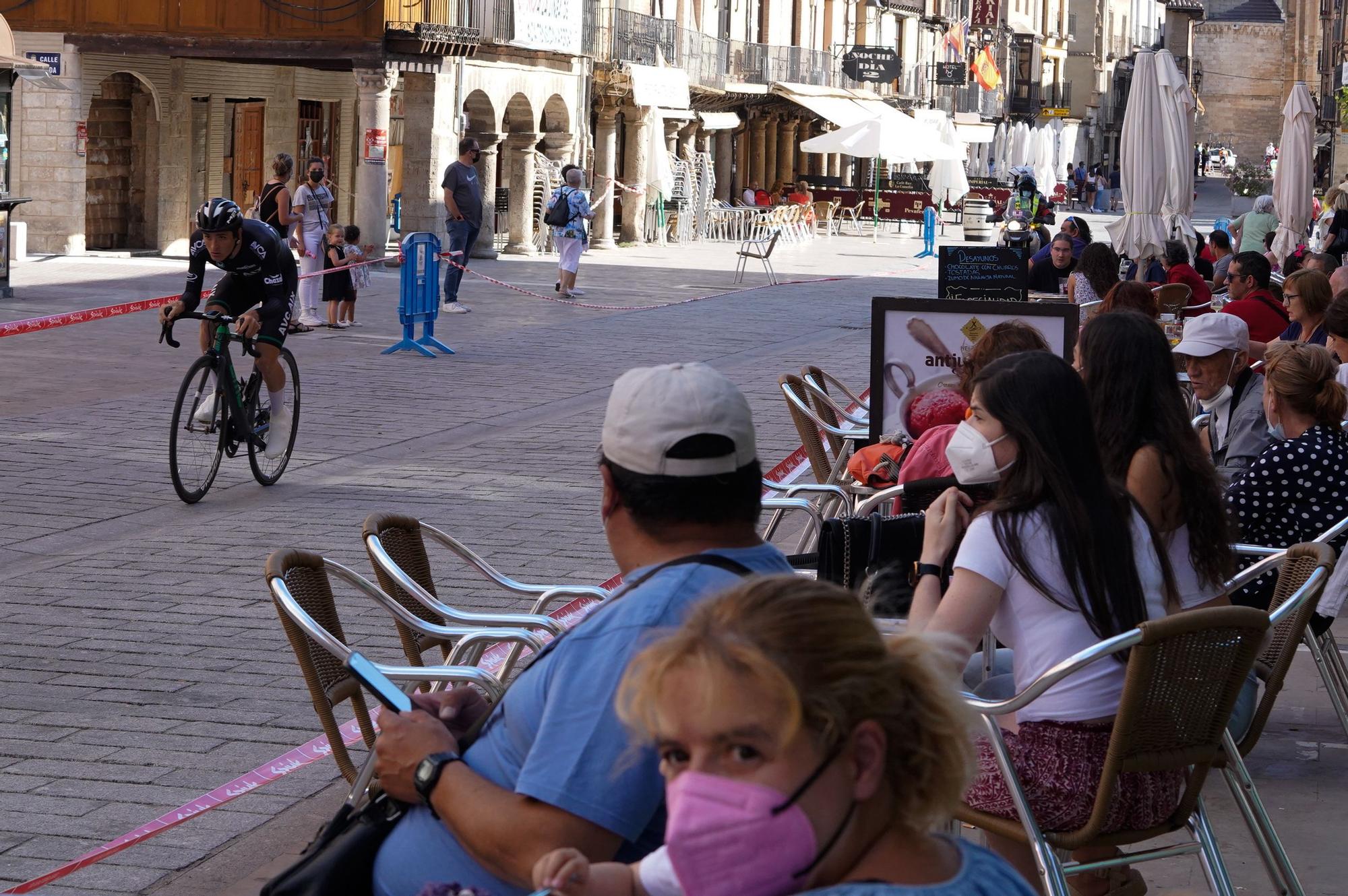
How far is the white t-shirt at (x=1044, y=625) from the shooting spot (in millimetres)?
3715

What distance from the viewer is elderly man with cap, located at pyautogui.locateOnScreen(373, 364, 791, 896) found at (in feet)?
8.23

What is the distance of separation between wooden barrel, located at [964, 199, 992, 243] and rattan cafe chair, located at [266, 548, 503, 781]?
4001 cm

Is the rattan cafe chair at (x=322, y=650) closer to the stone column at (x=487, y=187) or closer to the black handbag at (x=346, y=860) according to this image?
the black handbag at (x=346, y=860)

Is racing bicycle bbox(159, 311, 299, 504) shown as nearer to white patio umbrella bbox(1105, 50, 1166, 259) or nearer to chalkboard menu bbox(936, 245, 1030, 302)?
chalkboard menu bbox(936, 245, 1030, 302)

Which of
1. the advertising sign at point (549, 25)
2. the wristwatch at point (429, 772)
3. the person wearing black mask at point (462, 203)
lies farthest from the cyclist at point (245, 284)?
the advertising sign at point (549, 25)

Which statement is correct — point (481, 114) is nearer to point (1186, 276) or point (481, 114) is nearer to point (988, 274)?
point (1186, 276)

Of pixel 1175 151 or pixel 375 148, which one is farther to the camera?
pixel 375 148

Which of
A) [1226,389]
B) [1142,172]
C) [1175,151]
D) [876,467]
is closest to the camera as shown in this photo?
[876,467]

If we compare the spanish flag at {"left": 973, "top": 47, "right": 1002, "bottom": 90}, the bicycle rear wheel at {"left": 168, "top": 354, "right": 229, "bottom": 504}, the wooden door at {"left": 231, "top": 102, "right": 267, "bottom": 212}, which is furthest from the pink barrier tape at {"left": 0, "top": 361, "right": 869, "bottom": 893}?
the spanish flag at {"left": 973, "top": 47, "right": 1002, "bottom": 90}

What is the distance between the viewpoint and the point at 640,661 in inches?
75.7

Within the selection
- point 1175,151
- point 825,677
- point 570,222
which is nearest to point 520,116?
point 570,222

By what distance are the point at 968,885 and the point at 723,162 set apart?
47.6 metres

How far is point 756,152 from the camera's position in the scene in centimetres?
5262

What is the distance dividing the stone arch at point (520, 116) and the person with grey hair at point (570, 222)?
987 cm
